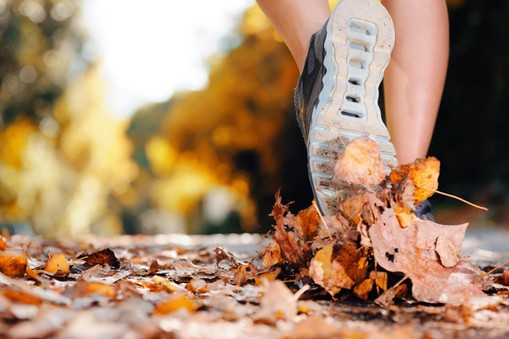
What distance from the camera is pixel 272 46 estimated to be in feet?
47.7

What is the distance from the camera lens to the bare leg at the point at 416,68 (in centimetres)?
182

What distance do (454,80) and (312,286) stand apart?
33.7ft

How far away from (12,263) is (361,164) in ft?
2.56

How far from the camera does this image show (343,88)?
57.7 inches

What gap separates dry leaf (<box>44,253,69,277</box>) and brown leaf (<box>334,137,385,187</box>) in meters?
0.67

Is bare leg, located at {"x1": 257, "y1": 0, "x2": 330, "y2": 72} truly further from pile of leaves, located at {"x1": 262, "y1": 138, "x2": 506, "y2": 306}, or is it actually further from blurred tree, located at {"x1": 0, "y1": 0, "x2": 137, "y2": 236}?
blurred tree, located at {"x1": 0, "y1": 0, "x2": 137, "y2": 236}

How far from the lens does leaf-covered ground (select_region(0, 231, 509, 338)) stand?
820 mm

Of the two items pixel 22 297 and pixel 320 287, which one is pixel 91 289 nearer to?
pixel 22 297

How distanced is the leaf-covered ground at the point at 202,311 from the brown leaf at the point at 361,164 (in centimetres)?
26

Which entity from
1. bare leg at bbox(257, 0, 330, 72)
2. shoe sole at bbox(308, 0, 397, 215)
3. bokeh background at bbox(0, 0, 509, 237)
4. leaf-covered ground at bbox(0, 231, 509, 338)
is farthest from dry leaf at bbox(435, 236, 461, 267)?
bokeh background at bbox(0, 0, 509, 237)

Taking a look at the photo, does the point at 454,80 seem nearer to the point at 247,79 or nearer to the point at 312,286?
the point at 247,79

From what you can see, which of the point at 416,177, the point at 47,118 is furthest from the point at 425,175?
the point at 47,118


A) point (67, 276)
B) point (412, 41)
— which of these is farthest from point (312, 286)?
point (412, 41)

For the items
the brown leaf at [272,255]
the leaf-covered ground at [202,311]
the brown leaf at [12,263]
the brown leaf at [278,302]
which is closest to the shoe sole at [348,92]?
the brown leaf at [272,255]
